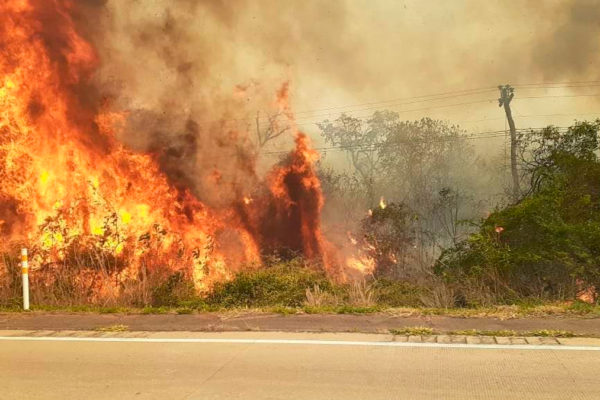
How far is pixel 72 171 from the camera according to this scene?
15.2 meters

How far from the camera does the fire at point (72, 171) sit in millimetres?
14508

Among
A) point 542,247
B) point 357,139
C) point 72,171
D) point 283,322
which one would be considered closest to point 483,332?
point 283,322

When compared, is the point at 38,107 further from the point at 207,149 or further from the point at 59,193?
the point at 207,149

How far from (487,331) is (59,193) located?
12100 millimetres

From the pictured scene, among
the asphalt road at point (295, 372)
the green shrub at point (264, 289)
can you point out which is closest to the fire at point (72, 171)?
the green shrub at point (264, 289)

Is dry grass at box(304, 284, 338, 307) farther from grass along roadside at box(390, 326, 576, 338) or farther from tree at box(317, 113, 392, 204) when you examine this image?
tree at box(317, 113, 392, 204)

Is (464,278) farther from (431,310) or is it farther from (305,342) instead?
(305,342)

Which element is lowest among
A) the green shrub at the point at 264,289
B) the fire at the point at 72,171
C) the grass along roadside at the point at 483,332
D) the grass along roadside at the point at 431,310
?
the grass along roadside at the point at 483,332

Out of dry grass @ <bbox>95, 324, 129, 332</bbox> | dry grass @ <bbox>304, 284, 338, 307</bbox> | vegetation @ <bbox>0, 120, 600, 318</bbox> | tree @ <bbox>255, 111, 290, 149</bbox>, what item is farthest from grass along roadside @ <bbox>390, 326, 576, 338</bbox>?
tree @ <bbox>255, 111, 290, 149</bbox>

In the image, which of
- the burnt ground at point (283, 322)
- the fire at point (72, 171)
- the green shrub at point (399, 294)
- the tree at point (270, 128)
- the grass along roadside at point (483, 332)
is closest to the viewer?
the grass along roadside at point (483, 332)

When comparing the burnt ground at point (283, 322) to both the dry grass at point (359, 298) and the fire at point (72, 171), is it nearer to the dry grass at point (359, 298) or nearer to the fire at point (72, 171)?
the dry grass at point (359, 298)

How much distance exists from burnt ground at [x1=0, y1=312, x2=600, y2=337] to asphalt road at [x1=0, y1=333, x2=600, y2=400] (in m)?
→ 0.78

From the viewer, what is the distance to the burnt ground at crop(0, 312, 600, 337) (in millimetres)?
7266

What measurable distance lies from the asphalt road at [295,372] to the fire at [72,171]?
6911 millimetres
